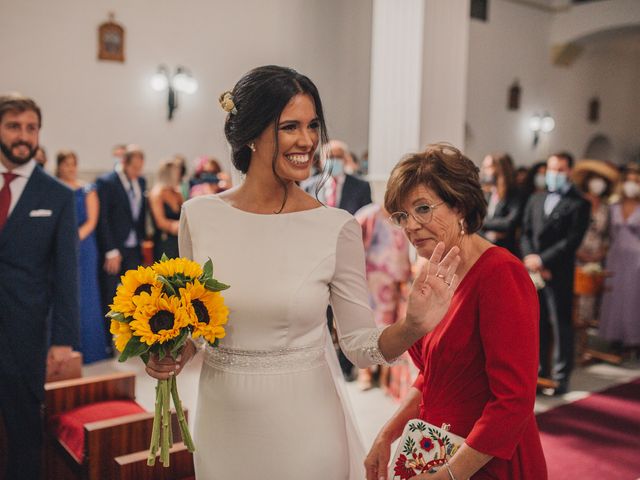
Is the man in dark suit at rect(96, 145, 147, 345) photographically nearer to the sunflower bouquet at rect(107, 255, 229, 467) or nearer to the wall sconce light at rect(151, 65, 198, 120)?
the wall sconce light at rect(151, 65, 198, 120)

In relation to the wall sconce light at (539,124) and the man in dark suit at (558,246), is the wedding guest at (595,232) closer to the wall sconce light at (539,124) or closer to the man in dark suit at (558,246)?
the man in dark suit at (558,246)

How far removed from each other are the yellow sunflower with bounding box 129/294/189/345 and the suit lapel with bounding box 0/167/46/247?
1.50 meters

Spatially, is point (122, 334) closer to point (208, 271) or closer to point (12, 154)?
point (208, 271)

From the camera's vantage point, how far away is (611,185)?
23.2ft

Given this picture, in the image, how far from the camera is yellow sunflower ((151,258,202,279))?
5.23ft

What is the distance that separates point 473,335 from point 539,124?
13.5m

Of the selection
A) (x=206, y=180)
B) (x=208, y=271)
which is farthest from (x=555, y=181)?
(x=208, y=271)

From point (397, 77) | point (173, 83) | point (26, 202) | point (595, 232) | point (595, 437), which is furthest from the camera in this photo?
point (173, 83)

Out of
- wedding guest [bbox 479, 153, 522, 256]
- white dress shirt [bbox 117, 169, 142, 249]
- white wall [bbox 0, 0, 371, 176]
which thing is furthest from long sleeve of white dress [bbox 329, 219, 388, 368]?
white wall [bbox 0, 0, 371, 176]

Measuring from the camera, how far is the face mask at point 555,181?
529 cm

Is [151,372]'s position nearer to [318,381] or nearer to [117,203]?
[318,381]

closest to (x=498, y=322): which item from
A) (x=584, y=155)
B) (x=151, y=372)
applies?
(x=151, y=372)

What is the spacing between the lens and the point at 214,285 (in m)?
1.61

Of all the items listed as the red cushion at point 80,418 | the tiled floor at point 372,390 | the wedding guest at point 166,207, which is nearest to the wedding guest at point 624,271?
the tiled floor at point 372,390
